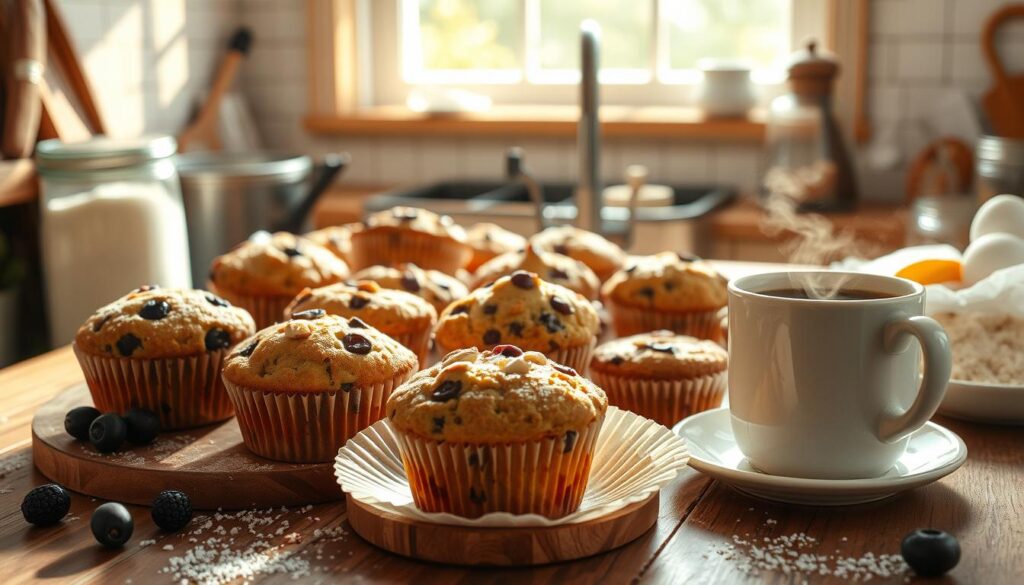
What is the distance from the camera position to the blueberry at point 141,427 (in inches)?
45.9

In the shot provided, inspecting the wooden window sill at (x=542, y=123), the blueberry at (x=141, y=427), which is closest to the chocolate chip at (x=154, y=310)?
the blueberry at (x=141, y=427)

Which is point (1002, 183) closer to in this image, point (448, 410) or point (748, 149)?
point (748, 149)

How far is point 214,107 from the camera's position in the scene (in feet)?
11.8

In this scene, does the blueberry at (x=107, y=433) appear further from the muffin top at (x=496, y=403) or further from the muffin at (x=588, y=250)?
the muffin at (x=588, y=250)

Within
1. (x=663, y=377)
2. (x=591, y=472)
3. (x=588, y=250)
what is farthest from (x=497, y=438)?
(x=588, y=250)

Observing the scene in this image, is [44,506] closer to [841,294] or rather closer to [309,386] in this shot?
[309,386]

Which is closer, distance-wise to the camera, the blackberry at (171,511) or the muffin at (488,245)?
the blackberry at (171,511)

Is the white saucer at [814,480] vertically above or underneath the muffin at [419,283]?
underneath

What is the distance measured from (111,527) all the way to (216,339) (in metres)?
0.36

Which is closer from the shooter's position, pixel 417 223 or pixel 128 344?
pixel 128 344

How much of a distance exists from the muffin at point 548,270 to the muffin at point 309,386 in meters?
0.46

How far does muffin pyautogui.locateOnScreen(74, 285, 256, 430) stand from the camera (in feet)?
4.06

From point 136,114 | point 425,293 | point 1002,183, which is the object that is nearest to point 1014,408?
point 425,293

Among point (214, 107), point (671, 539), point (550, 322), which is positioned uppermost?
point (214, 107)
